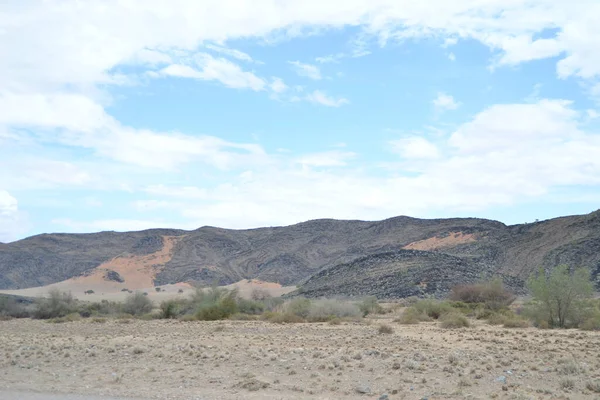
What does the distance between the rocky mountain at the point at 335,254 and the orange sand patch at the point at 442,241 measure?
167mm

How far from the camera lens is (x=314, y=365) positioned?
18312mm

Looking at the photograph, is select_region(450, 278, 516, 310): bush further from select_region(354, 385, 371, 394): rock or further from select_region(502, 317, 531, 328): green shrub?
select_region(354, 385, 371, 394): rock

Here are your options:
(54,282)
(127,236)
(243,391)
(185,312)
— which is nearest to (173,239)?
(127,236)

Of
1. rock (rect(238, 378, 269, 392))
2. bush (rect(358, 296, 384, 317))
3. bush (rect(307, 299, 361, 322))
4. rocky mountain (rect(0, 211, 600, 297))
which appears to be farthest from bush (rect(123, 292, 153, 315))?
rock (rect(238, 378, 269, 392))

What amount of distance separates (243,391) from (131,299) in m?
37.4

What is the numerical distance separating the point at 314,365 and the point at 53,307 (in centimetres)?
3559

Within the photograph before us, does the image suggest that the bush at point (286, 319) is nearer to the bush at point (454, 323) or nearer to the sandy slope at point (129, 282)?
the bush at point (454, 323)

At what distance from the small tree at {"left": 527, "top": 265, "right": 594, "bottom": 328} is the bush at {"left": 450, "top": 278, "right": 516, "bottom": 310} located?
10.6 meters

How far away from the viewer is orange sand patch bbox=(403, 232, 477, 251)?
8475 centimetres

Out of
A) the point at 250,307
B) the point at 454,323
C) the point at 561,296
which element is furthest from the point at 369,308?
the point at 561,296

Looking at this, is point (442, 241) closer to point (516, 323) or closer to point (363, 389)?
point (516, 323)

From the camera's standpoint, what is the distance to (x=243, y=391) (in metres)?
15.3

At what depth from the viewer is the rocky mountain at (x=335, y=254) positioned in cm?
5962

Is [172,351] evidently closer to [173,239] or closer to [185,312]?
[185,312]
